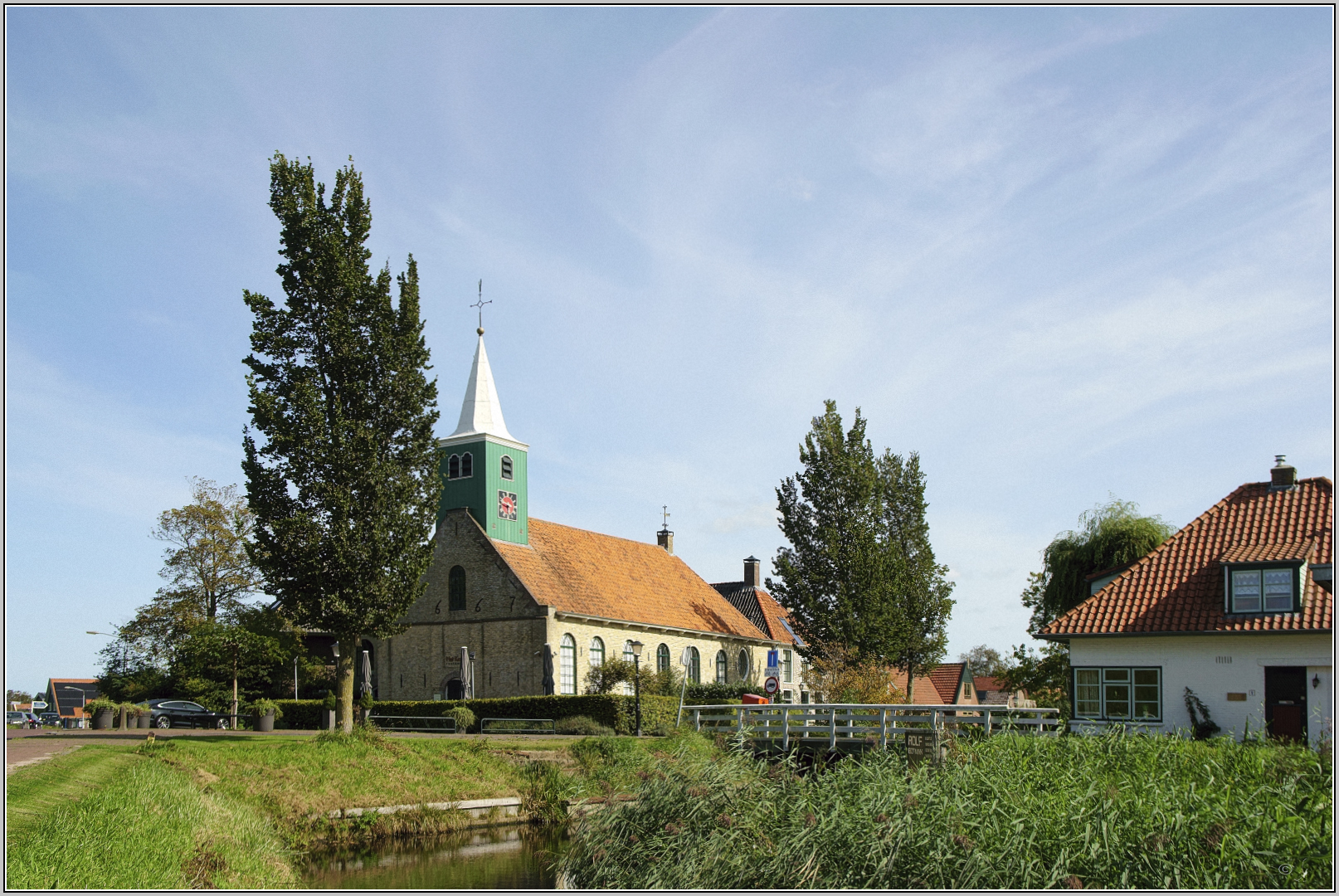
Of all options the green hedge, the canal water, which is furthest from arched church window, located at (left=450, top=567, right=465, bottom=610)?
the canal water

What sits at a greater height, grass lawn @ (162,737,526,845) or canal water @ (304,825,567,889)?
grass lawn @ (162,737,526,845)

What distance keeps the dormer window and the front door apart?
131 centimetres

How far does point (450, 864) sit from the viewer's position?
16.5 m

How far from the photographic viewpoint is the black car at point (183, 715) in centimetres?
3422

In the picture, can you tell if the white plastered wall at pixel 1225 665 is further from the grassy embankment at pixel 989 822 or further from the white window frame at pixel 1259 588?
the grassy embankment at pixel 989 822

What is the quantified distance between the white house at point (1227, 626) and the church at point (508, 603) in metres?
17.4

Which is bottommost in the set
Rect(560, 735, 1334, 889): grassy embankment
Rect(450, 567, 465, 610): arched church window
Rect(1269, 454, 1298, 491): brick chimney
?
Rect(560, 735, 1334, 889): grassy embankment

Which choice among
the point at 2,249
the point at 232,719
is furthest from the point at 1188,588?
the point at 232,719

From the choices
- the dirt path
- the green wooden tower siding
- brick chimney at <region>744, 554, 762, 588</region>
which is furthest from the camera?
brick chimney at <region>744, 554, 762, 588</region>

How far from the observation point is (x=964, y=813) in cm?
1012

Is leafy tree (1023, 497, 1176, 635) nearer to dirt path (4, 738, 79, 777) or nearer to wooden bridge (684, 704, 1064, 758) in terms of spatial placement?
wooden bridge (684, 704, 1064, 758)

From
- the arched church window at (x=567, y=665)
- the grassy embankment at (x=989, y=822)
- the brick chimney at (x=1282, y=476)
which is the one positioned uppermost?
the brick chimney at (x=1282, y=476)

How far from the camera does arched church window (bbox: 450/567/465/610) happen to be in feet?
127

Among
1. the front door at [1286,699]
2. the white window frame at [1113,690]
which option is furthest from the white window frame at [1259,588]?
the white window frame at [1113,690]
